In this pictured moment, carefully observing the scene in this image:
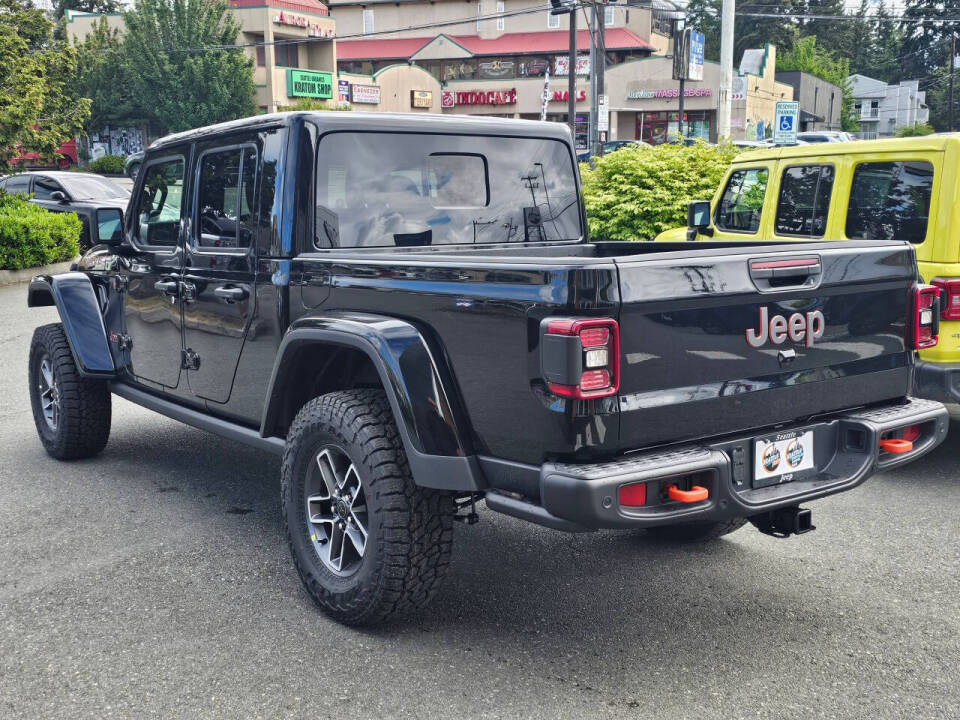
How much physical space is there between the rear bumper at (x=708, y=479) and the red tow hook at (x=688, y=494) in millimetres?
19

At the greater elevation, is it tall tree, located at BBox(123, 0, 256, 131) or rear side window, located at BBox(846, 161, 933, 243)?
tall tree, located at BBox(123, 0, 256, 131)

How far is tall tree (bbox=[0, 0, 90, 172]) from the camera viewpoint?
1568 centimetres

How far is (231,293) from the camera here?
464 cm

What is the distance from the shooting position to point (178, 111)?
52.6 metres

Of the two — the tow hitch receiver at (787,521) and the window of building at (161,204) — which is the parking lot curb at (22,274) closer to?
the window of building at (161,204)

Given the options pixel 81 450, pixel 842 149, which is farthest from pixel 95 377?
pixel 842 149

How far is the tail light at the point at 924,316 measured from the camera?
13.2 feet

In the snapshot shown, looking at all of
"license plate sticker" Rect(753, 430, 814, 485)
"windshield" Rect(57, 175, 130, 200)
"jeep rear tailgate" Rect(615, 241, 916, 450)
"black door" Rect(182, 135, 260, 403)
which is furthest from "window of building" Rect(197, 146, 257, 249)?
"windshield" Rect(57, 175, 130, 200)

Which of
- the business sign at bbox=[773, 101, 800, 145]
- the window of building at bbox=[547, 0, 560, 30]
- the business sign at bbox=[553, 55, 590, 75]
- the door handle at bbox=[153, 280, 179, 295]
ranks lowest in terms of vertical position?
the door handle at bbox=[153, 280, 179, 295]

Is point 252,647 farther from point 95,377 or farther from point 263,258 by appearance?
point 95,377

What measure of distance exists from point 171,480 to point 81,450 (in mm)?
736

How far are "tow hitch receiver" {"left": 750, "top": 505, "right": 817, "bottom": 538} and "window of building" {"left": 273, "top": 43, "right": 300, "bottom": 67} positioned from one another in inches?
2249

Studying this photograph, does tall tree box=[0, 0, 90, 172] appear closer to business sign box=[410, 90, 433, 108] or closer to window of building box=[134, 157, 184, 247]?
window of building box=[134, 157, 184, 247]

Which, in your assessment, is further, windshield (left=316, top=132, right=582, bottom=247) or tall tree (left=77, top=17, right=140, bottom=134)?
tall tree (left=77, top=17, right=140, bottom=134)
